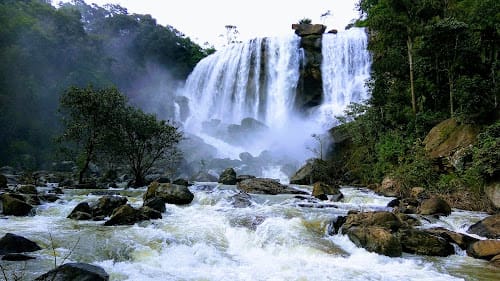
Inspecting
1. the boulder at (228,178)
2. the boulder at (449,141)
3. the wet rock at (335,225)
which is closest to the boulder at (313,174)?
the boulder at (228,178)

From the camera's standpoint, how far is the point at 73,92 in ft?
66.3

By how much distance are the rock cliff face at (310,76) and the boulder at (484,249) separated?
29.5 m

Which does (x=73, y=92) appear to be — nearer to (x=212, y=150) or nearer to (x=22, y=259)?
(x=22, y=259)

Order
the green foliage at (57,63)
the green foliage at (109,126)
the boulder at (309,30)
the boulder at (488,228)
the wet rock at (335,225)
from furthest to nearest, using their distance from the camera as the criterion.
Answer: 1. the boulder at (309,30)
2. the green foliage at (57,63)
3. the green foliage at (109,126)
4. the wet rock at (335,225)
5. the boulder at (488,228)

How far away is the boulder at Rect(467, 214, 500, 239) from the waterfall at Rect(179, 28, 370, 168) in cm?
2068

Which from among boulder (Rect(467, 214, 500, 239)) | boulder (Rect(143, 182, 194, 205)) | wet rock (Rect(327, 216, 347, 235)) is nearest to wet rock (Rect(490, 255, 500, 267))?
boulder (Rect(467, 214, 500, 239))

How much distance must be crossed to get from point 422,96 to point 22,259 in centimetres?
2081

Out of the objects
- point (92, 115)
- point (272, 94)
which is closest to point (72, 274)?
point (92, 115)

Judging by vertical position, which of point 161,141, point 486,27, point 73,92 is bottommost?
point 161,141

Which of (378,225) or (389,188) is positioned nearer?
(378,225)

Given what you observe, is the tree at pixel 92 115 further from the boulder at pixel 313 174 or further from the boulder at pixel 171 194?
the boulder at pixel 313 174

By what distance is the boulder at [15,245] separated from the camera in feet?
27.5

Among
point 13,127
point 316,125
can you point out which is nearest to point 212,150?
point 316,125

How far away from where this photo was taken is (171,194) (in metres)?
15.0
